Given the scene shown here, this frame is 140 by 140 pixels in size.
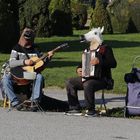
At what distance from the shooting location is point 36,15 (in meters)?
29.3

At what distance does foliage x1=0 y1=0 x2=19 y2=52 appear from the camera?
22.2 meters

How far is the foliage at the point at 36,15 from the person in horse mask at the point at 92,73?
58.9 ft

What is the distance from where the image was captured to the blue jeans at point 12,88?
35.6 feet

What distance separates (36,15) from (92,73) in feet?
62.6

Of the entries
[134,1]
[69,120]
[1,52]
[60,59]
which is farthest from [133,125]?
[134,1]

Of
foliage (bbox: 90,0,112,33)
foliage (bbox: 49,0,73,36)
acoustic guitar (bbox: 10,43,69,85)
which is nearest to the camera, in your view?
acoustic guitar (bbox: 10,43,69,85)

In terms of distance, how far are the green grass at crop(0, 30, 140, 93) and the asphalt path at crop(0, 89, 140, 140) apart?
3.80 m

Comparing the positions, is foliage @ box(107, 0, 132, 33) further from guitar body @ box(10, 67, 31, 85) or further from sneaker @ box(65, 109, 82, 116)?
sneaker @ box(65, 109, 82, 116)

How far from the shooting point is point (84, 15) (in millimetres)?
44250

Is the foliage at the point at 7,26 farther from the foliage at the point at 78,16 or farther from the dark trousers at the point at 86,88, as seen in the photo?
the foliage at the point at 78,16

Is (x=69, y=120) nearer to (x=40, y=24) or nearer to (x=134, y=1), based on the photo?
(x=40, y=24)

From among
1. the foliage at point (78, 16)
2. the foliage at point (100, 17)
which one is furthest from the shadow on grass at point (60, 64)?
the foliage at point (78, 16)

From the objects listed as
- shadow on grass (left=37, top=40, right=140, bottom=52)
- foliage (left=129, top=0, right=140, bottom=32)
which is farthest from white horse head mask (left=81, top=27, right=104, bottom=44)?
foliage (left=129, top=0, right=140, bottom=32)

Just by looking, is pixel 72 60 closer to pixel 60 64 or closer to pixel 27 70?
pixel 60 64
